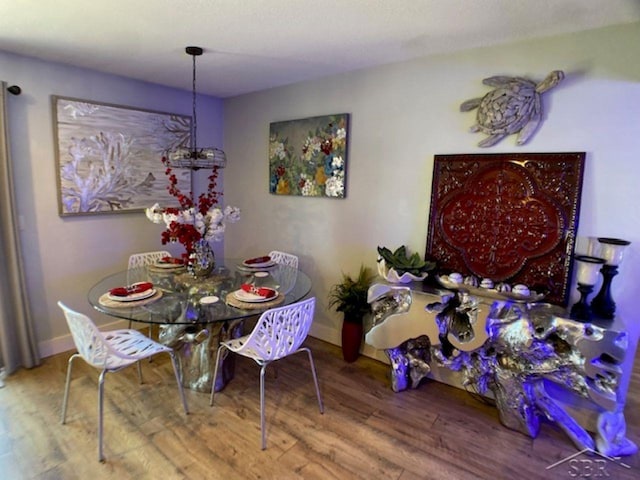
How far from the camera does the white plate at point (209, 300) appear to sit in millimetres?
2139

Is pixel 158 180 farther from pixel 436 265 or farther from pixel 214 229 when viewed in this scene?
pixel 436 265

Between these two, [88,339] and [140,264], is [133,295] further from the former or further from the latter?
[140,264]

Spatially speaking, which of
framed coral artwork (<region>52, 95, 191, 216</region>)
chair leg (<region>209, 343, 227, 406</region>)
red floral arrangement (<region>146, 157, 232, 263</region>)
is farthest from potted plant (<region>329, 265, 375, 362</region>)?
framed coral artwork (<region>52, 95, 191, 216</region>)

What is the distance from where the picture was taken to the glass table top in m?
1.97

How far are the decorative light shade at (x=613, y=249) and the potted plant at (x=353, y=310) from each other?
1543 mm

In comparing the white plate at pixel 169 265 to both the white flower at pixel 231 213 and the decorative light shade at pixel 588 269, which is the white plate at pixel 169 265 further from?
the decorative light shade at pixel 588 269

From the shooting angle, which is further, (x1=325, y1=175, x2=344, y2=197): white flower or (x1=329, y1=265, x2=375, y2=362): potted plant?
(x1=325, y1=175, x2=344, y2=197): white flower

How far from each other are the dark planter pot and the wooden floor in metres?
0.26

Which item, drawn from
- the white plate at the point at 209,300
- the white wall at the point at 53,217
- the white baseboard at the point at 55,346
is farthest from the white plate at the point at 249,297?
the white baseboard at the point at 55,346

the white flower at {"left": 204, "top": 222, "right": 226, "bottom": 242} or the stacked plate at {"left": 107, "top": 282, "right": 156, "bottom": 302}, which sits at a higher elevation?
the white flower at {"left": 204, "top": 222, "right": 226, "bottom": 242}

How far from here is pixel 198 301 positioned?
2.16 meters

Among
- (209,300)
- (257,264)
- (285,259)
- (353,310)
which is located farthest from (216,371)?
(285,259)

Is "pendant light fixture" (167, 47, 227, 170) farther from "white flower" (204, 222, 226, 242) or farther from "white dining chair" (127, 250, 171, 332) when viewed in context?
"white dining chair" (127, 250, 171, 332)

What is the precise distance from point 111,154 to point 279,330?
7.72 ft
